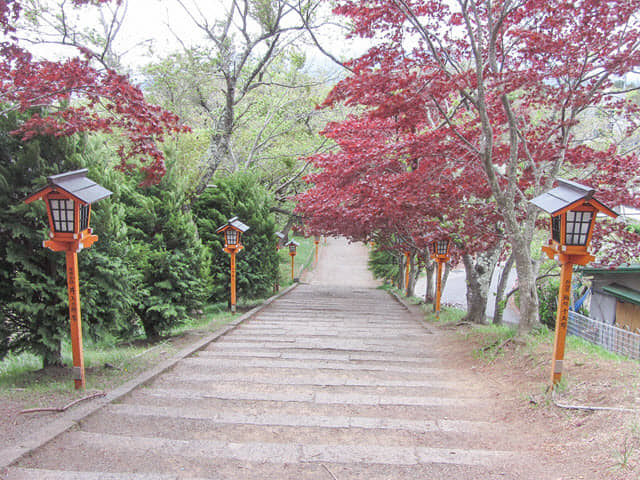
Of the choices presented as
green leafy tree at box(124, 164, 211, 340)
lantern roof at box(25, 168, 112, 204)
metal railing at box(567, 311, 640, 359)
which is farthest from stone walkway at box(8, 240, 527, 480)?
metal railing at box(567, 311, 640, 359)

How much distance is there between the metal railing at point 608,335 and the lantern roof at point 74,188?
310 inches

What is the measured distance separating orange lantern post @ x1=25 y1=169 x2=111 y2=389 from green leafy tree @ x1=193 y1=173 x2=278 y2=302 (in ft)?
21.4

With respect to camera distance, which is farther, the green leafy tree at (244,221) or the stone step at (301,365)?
the green leafy tree at (244,221)

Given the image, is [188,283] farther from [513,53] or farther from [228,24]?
[513,53]

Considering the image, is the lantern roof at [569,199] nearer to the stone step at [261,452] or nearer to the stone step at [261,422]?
the stone step at [261,422]

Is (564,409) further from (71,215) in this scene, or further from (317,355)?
(71,215)

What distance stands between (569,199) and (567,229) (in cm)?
28

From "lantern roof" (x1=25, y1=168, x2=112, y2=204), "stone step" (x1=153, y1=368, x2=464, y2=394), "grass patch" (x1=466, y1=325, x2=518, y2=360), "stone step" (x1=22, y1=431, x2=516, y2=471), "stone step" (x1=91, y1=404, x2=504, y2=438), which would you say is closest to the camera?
"stone step" (x1=22, y1=431, x2=516, y2=471)

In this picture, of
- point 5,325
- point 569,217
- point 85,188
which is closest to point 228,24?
point 85,188

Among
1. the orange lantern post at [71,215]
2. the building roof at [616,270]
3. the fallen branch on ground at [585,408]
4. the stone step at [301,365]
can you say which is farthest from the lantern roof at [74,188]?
the building roof at [616,270]

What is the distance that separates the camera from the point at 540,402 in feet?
13.2

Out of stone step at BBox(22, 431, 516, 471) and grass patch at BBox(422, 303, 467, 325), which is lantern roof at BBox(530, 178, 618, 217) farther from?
grass patch at BBox(422, 303, 467, 325)

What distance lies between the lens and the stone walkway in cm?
287

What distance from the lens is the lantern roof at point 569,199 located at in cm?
381
